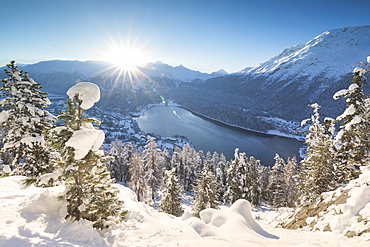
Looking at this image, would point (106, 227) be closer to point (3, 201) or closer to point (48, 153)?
point (3, 201)

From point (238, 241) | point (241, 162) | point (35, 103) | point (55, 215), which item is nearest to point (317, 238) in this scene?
point (238, 241)

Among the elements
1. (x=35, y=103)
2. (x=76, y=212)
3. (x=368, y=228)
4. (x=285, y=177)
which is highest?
(x=35, y=103)

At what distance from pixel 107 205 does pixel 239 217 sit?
20.1 feet

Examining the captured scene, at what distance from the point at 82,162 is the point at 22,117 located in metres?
8.68

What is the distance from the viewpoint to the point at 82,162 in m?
7.05

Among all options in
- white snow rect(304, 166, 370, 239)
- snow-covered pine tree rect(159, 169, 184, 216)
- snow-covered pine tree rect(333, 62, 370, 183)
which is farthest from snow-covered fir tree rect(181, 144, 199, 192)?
white snow rect(304, 166, 370, 239)

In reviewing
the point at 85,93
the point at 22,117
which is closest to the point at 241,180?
the point at 85,93

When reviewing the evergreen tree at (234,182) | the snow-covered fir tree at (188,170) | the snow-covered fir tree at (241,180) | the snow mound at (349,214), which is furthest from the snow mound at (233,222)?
the snow-covered fir tree at (188,170)

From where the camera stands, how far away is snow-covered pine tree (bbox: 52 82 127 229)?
Answer: 267 inches

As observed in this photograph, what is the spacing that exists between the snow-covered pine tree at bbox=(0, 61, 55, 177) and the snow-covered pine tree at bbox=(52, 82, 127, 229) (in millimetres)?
6445

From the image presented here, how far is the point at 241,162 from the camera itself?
29062 millimetres

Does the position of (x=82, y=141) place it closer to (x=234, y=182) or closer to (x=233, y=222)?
(x=233, y=222)

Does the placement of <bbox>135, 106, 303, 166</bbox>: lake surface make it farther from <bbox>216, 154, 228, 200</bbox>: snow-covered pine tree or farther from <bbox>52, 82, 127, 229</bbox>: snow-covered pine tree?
<bbox>52, 82, 127, 229</bbox>: snow-covered pine tree

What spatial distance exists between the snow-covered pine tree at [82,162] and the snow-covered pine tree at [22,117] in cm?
645
